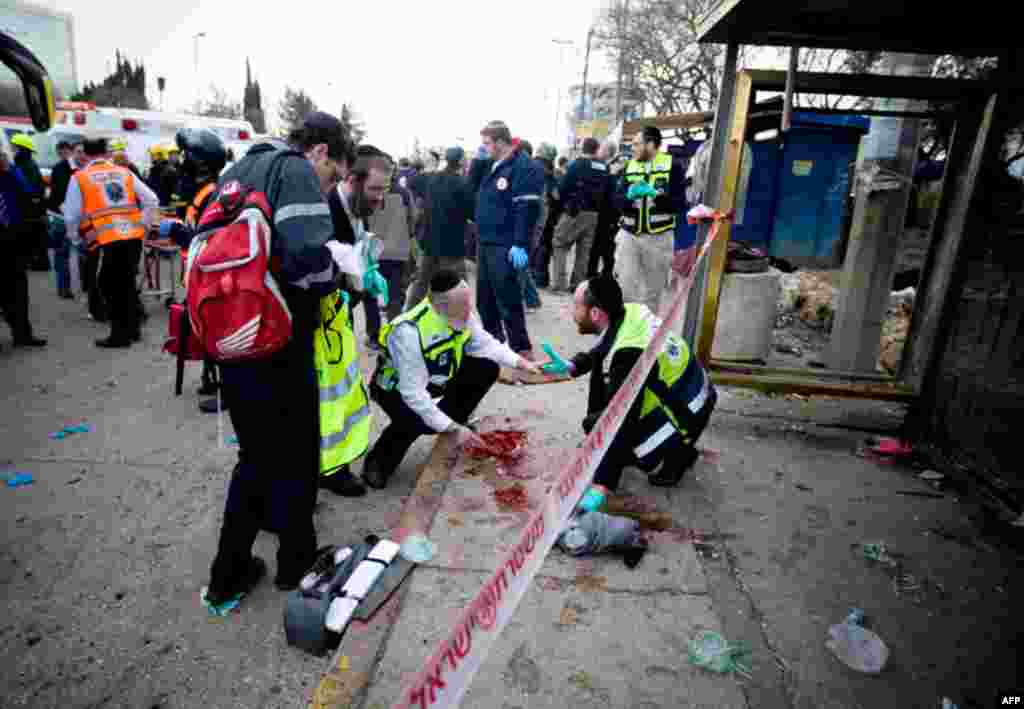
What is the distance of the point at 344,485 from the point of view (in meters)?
3.39

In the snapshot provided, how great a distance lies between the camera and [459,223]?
6336mm

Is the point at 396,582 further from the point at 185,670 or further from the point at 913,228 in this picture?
the point at 913,228

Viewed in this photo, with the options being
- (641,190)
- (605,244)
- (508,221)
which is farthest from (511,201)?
(605,244)

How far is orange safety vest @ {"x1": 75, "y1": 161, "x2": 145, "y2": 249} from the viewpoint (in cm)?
546

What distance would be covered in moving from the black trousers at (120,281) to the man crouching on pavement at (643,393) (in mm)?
4504

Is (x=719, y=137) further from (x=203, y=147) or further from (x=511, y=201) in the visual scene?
(x=203, y=147)

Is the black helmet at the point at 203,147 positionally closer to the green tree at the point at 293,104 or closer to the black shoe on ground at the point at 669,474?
the black shoe on ground at the point at 669,474

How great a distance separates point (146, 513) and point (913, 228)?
12706 millimetres

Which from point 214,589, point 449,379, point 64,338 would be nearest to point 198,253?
point 214,589

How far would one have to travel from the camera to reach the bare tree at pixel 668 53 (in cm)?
2192

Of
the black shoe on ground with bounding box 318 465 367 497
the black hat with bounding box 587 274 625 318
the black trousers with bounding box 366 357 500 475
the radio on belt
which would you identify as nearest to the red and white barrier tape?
the radio on belt

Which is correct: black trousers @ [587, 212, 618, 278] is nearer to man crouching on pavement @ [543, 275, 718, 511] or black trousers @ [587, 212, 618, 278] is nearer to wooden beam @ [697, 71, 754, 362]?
wooden beam @ [697, 71, 754, 362]

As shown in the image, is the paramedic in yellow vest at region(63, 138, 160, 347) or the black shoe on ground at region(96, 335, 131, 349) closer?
the paramedic in yellow vest at region(63, 138, 160, 347)

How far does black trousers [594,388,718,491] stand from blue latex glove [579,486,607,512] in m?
0.08
